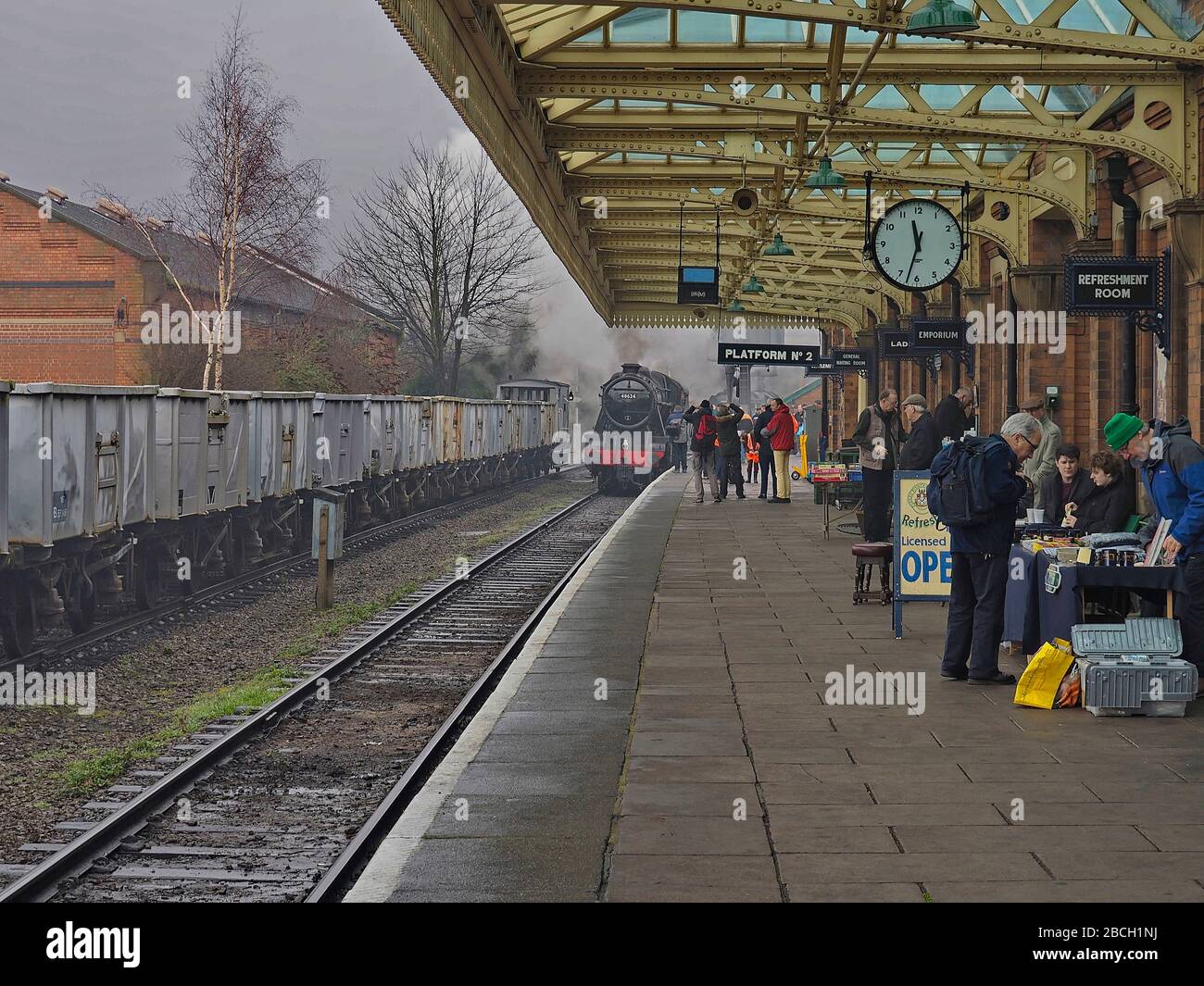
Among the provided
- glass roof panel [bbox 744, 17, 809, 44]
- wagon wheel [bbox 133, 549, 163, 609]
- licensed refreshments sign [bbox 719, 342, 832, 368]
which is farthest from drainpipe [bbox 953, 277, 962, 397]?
wagon wheel [bbox 133, 549, 163, 609]

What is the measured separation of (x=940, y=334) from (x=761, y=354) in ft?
19.3

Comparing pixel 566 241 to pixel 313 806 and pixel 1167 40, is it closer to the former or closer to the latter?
pixel 1167 40

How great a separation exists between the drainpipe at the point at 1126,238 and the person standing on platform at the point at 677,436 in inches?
1189

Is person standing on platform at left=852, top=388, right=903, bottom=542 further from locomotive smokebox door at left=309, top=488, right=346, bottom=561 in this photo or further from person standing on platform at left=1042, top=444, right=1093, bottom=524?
locomotive smokebox door at left=309, top=488, right=346, bottom=561

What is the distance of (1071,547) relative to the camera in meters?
9.24

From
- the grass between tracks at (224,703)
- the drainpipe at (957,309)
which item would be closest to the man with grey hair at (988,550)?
the grass between tracks at (224,703)

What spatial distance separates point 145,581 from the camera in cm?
1592

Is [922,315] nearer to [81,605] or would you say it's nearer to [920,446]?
[920,446]

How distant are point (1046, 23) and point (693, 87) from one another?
A: 144 inches

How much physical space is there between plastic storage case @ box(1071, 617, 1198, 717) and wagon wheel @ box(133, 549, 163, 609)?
10.4 metres

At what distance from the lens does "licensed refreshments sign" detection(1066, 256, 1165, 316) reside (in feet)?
42.9

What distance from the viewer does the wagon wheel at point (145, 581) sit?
52.0ft

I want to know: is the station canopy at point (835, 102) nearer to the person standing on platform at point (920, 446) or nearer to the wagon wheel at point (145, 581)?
the person standing on platform at point (920, 446)

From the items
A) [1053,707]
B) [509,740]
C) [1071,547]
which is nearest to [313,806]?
[509,740]
